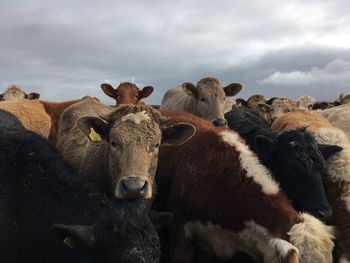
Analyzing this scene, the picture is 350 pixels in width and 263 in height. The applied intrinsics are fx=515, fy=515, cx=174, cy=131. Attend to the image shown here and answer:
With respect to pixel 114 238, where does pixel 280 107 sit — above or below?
above

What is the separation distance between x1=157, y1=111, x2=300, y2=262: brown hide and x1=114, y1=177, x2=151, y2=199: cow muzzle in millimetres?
1024

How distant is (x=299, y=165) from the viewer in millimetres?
5859

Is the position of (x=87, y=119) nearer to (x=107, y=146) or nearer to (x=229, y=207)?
(x=107, y=146)

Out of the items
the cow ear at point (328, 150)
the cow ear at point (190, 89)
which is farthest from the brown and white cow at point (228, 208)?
the cow ear at point (190, 89)

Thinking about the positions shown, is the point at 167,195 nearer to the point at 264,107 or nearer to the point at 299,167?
the point at 299,167

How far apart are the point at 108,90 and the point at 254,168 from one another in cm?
659

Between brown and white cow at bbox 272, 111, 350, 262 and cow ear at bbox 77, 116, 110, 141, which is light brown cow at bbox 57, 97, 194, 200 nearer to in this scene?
cow ear at bbox 77, 116, 110, 141

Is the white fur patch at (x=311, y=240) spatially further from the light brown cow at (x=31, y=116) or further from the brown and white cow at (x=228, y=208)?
the light brown cow at (x=31, y=116)

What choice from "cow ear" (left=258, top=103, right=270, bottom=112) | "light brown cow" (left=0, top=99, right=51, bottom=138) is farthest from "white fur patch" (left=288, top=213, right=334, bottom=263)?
"cow ear" (left=258, top=103, right=270, bottom=112)

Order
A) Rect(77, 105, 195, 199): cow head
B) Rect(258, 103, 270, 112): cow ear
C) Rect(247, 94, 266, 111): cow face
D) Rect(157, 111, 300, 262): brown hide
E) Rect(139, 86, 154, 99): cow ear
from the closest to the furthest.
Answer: Rect(77, 105, 195, 199): cow head
Rect(157, 111, 300, 262): brown hide
Rect(139, 86, 154, 99): cow ear
Rect(258, 103, 270, 112): cow ear
Rect(247, 94, 266, 111): cow face

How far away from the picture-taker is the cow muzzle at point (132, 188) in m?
4.58

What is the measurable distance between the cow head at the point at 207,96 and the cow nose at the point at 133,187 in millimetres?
5773

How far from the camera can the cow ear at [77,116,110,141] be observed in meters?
5.48

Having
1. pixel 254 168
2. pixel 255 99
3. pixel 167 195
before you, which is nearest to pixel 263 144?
pixel 254 168
